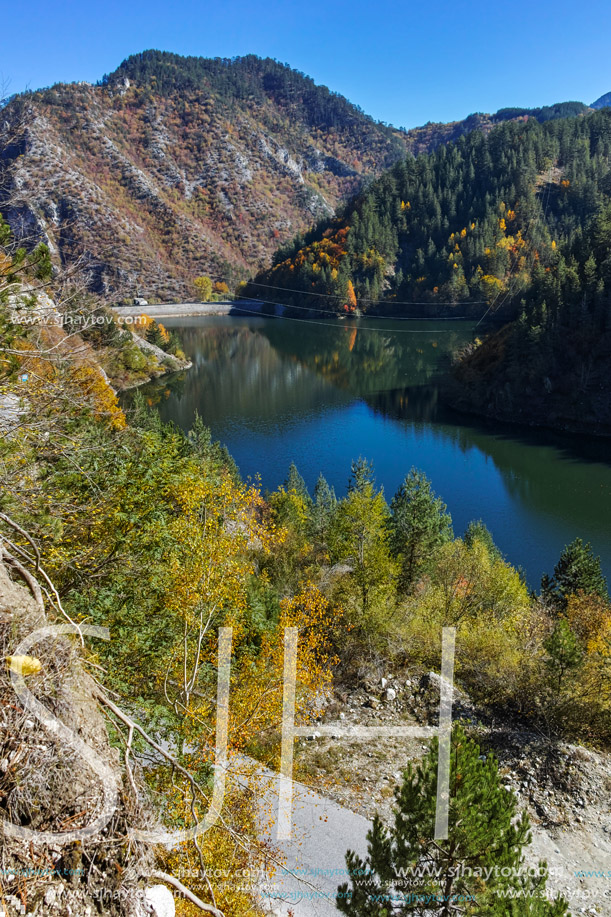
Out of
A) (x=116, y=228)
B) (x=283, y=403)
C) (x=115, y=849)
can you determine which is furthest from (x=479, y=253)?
(x=115, y=849)

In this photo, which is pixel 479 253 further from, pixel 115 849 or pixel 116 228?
pixel 115 849

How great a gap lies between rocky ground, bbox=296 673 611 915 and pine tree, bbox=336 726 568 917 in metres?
3.04

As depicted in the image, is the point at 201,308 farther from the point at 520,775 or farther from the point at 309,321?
the point at 520,775

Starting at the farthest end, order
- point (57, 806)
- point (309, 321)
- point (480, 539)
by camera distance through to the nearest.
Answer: point (309, 321) < point (480, 539) < point (57, 806)

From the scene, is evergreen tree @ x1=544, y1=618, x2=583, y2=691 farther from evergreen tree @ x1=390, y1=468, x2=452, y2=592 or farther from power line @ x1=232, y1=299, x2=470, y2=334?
power line @ x1=232, y1=299, x2=470, y2=334

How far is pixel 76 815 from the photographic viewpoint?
8.73 feet

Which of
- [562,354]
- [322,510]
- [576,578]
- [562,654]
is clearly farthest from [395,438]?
[562,654]

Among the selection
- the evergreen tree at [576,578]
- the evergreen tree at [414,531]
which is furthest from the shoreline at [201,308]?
the evergreen tree at [576,578]

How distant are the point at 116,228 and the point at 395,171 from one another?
75.5 m

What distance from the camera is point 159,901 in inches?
114

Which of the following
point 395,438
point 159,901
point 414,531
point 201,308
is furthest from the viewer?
point 201,308

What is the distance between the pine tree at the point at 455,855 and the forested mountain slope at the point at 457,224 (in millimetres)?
100650

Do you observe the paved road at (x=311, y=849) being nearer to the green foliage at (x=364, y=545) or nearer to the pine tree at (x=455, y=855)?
the pine tree at (x=455, y=855)

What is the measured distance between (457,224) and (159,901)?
133 m
